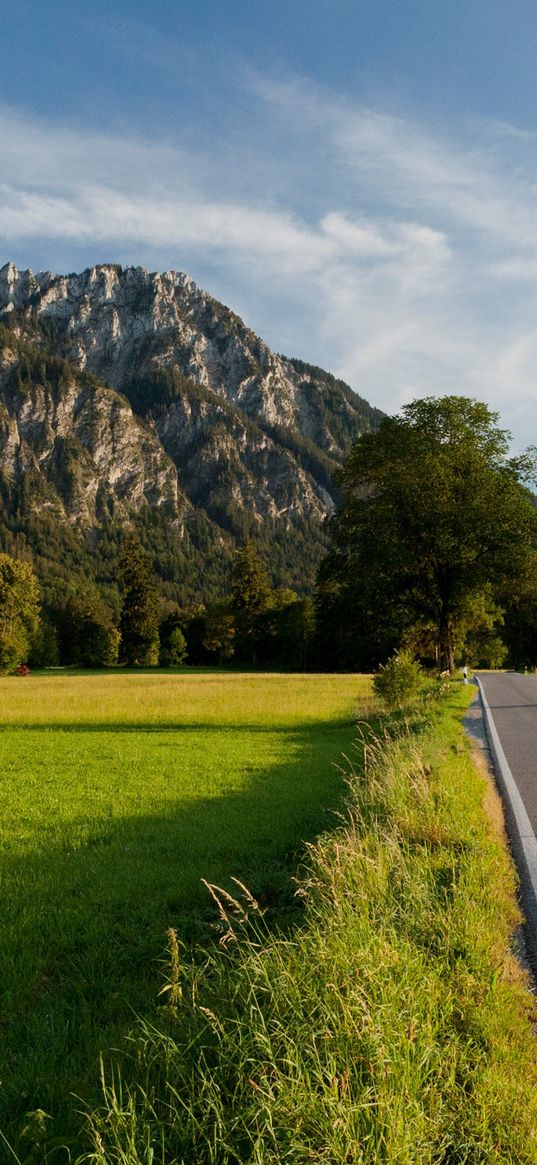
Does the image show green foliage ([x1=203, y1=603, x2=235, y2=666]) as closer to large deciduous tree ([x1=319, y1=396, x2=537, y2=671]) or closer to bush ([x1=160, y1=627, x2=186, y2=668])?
bush ([x1=160, y1=627, x2=186, y2=668])

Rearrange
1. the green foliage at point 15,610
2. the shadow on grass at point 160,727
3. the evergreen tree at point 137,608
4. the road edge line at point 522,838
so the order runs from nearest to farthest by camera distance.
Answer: the road edge line at point 522,838 < the shadow on grass at point 160,727 < the green foliage at point 15,610 < the evergreen tree at point 137,608

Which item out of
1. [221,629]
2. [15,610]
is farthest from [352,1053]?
[221,629]

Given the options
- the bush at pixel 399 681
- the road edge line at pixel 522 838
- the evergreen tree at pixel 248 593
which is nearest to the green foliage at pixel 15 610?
the evergreen tree at pixel 248 593

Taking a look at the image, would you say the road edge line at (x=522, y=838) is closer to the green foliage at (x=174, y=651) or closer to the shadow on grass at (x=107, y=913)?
the shadow on grass at (x=107, y=913)

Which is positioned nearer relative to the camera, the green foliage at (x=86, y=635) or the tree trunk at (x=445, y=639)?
the tree trunk at (x=445, y=639)

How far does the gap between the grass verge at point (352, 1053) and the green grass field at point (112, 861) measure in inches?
25.5

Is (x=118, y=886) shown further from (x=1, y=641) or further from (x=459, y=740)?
(x=1, y=641)

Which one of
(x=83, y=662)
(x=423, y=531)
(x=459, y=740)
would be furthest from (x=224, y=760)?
(x=83, y=662)

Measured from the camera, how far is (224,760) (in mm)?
16547

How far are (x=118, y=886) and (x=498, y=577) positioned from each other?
101ft

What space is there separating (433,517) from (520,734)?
64.6 feet

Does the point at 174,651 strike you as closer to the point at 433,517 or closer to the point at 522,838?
the point at 433,517

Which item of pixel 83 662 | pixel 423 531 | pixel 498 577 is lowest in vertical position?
pixel 83 662

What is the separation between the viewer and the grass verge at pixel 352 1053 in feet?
8.61
